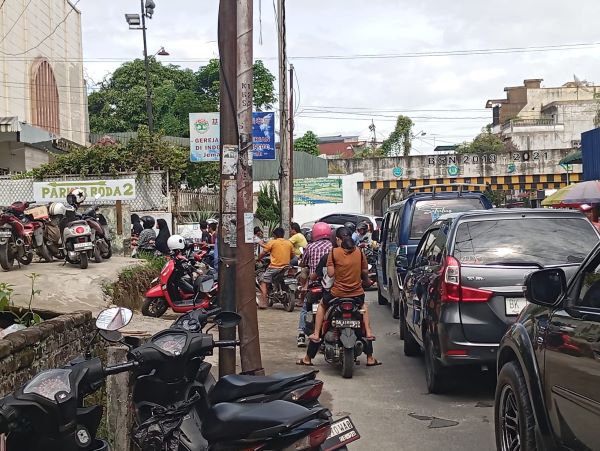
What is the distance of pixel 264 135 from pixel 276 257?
14.4 feet

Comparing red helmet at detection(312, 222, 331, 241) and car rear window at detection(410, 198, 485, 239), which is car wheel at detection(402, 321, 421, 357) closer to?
red helmet at detection(312, 222, 331, 241)

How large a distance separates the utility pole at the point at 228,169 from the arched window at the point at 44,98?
82.5ft

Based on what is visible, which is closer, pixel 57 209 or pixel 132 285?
pixel 132 285

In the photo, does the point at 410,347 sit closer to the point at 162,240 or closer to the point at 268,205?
the point at 162,240

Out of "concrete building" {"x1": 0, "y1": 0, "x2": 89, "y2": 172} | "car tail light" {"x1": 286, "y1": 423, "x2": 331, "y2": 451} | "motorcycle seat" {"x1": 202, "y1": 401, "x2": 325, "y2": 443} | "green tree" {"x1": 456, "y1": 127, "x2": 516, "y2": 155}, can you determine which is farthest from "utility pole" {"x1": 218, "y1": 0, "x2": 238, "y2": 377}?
"green tree" {"x1": 456, "y1": 127, "x2": 516, "y2": 155}

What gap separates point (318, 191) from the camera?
133ft

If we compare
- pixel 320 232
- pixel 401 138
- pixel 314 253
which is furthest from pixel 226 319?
pixel 401 138

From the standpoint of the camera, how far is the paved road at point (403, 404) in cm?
620

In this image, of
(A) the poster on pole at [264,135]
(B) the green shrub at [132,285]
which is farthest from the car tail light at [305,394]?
(A) the poster on pole at [264,135]

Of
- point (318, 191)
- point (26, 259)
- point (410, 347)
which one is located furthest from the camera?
point (318, 191)

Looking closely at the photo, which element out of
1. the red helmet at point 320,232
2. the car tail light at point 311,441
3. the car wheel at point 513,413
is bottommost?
the car wheel at point 513,413

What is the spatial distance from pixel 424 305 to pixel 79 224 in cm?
697

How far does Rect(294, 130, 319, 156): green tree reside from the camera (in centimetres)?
6153

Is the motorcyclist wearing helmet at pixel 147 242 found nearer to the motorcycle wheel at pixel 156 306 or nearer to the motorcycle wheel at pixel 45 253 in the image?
the motorcycle wheel at pixel 45 253
